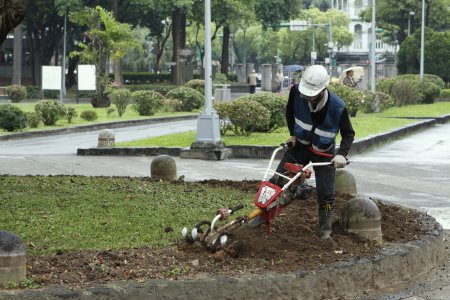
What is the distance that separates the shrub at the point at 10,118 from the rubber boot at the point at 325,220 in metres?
21.9

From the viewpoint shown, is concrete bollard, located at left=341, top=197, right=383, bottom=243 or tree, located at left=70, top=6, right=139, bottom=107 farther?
tree, located at left=70, top=6, right=139, bottom=107

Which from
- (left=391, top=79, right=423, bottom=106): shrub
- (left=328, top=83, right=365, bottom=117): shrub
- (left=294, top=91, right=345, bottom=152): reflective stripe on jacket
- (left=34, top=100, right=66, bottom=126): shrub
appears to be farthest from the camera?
(left=391, top=79, right=423, bottom=106): shrub

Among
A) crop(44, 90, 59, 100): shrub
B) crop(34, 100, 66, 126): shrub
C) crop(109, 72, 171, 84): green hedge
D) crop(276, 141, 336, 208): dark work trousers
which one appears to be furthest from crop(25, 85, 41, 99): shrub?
crop(276, 141, 336, 208): dark work trousers

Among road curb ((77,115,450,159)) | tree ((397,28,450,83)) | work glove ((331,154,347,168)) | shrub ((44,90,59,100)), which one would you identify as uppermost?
tree ((397,28,450,83))

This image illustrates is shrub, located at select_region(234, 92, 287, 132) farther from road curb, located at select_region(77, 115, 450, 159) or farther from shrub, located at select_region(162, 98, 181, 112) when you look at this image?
shrub, located at select_region(162, 98, 181, 112)

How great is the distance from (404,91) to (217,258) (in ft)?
126

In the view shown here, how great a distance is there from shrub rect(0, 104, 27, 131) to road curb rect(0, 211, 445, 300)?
2196 centimetres

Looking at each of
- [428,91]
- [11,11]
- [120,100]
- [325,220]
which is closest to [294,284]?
[325,220]

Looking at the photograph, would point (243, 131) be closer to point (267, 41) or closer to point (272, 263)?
point (272, 263)

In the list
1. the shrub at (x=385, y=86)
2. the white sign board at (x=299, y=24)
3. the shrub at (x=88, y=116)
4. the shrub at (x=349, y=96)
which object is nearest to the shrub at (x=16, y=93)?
the shrub at (x=385, y=86)

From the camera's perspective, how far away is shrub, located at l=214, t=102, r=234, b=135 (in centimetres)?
2456

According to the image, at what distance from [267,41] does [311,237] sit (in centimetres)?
12926

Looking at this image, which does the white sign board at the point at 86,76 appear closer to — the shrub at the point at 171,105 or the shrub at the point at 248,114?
the shrub at the point at 171,105

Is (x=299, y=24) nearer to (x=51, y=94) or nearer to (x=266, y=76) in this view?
A: (x=266, y=76)
